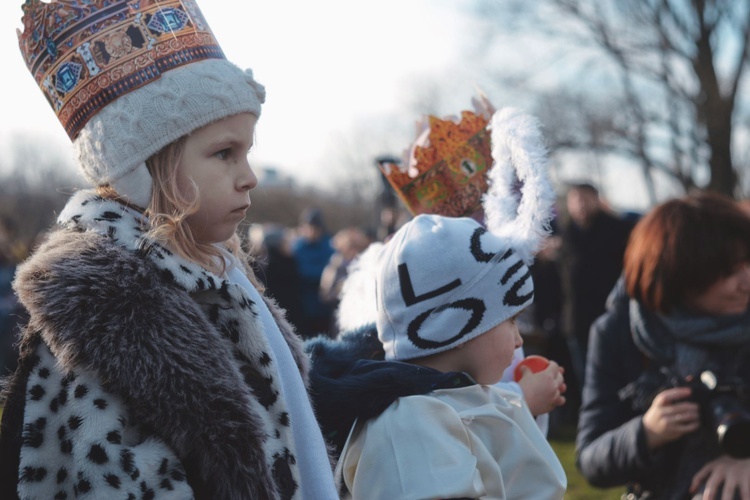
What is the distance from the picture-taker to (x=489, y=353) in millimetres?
2000

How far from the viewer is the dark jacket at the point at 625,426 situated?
2.63m

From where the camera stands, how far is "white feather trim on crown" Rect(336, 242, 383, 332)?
2477mm

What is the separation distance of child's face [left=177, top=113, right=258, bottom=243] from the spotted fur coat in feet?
0.40

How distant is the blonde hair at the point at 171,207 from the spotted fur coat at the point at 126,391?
0.03m

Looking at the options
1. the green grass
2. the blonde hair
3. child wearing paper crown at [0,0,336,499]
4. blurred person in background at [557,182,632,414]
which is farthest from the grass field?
the blonde hair

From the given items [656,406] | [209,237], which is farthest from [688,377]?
[209,237]

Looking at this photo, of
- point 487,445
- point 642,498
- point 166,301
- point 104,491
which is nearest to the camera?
point 104,491

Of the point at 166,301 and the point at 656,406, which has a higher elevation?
the point at 166,301

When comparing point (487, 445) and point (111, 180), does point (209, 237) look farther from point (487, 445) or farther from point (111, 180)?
point (487, 445)

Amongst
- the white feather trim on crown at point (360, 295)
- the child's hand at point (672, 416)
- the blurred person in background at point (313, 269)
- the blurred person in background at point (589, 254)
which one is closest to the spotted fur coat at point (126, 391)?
the white feather trim on crown at point (360, 295)

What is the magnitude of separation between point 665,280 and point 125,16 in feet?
6.15

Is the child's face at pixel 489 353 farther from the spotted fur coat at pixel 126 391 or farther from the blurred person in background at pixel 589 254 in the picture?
the blurred person in background at pixel 589 254

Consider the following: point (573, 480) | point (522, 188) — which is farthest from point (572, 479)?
point (522, 188)

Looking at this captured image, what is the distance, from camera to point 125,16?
5.84 feet
